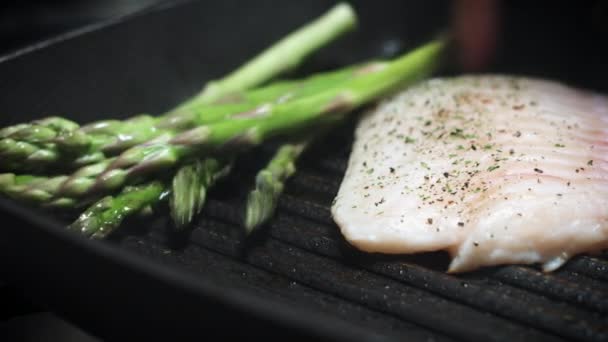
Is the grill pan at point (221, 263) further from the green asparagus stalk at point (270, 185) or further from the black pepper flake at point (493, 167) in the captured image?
the black pepper flake at point (493, 167)

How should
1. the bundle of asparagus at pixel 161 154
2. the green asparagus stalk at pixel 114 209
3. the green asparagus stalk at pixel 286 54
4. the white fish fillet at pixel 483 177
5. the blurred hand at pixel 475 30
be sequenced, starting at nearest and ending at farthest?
1. the white fish fillet at pixel 483 177
2. the green asparagus stalk at pixel 114 209
3. the bundle of asparagus at pixel 161 154
4. the green asparagus stalk at pixel 286 54
5. the blurred hand at pixel 475 30

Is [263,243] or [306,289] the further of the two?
[263,243]

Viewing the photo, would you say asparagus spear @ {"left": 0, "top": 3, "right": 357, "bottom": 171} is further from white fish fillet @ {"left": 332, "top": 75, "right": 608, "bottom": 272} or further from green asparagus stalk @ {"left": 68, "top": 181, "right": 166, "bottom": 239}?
white fish fillet @ {"left": 332, "top": 75, "right": 608, "bottom": 272}

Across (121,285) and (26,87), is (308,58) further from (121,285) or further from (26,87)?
(121,285)

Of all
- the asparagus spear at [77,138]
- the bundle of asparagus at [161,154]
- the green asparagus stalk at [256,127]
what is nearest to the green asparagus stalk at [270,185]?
the bundle of asparagus at [161,154]

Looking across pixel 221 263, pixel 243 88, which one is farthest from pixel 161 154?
pixel 243 88

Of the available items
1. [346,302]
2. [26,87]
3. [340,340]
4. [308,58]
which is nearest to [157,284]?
[340,340]

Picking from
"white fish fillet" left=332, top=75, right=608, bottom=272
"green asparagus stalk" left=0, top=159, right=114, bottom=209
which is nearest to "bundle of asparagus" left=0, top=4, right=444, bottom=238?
"green asparagus stalk" left=0, top=159, right=114, bottom=209
